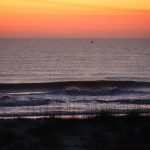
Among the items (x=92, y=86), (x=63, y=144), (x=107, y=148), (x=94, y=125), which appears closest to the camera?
(x=107, y=148)

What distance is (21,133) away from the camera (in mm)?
14273

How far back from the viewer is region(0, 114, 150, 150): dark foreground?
1257cm

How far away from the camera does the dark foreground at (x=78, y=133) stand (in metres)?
12.6

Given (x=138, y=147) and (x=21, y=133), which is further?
(x=21, y=133)

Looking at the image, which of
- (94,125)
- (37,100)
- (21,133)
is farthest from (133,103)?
(21,133)

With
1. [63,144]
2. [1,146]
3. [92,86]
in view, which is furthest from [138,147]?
[92,86]

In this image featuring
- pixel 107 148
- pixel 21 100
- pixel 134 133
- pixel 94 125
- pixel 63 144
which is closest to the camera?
pixel 107 148

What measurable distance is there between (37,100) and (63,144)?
14.8m

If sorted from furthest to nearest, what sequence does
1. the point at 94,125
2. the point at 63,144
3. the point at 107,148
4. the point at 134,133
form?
the point at 94,125 < the point at 134,133 < the point at 63,144 < the point at 107,148

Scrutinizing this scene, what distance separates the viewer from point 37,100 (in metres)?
27.7

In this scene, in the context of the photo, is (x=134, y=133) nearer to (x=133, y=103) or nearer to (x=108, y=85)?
(x=133, y=103)

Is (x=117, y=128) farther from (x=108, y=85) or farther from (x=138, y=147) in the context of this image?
(x=108, y=85)

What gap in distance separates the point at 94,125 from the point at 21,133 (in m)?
2.73

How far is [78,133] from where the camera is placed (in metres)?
14.4
